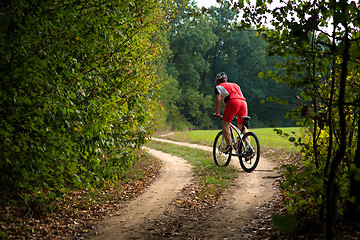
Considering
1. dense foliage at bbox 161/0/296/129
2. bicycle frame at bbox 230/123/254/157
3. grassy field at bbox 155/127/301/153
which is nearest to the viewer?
bicycle frame at bbox 230/123/254/157

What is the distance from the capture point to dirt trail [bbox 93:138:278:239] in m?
4.86

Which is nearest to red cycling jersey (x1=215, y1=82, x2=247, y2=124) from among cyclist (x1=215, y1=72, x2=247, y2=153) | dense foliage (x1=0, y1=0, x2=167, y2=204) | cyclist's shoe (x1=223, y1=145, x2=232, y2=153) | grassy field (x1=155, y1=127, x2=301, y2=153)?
cyclist (x1=215, y1=72, x2=247, y2=153)

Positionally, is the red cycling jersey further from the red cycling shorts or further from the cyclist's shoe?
the cyclist's shoe

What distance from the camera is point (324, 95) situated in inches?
153

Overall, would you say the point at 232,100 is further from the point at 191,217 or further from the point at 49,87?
the point at 49,87

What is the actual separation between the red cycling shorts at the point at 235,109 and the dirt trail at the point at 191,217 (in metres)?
1.49

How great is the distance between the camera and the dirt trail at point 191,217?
4863 mm

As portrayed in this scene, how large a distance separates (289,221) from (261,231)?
2470 millimetres

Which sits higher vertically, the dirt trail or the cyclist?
the cyclist

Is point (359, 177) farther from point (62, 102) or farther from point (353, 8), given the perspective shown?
point (62, 102)

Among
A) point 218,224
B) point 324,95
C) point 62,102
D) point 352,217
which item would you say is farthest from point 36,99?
point 352,217

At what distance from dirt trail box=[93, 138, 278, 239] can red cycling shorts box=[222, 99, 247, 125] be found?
149 centimetres

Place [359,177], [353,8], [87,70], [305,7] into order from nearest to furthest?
[359,177], [353,8], [305,7], [87,70]

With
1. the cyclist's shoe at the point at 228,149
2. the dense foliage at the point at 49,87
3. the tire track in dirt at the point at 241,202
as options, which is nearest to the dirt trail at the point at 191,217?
the tire track in dirt at the point at 241,202
